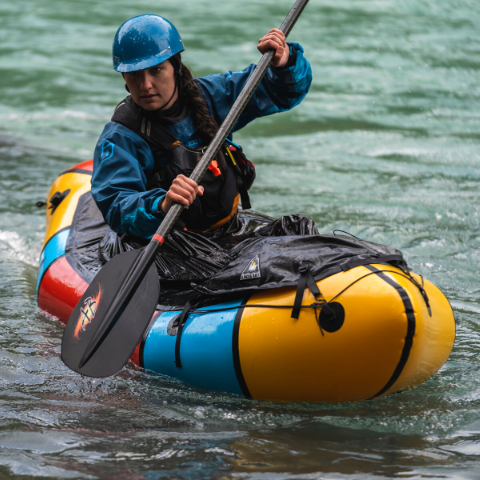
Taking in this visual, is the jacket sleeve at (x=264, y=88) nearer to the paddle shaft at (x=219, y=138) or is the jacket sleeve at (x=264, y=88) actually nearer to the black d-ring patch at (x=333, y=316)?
the paddle shaft at (x=219, y=138)

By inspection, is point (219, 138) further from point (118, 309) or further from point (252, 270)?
point (118, 309)

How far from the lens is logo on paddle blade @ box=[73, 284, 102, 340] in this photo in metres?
2.92

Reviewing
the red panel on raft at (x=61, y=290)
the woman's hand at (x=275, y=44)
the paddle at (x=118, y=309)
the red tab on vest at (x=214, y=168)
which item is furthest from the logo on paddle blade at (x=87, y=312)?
the woman's hand at (x=275, y=44)

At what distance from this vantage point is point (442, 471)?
2.29 m

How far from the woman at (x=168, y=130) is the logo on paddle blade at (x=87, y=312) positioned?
322mm

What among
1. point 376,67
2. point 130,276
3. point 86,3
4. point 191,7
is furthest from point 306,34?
point 130,276

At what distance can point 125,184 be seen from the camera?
2959mm

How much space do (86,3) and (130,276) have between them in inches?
490

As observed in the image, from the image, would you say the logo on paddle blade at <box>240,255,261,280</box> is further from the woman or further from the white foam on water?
the white foam on water

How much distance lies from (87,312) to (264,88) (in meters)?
1.43

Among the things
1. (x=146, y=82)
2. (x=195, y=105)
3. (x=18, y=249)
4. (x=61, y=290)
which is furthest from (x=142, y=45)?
(x=18, y=249)

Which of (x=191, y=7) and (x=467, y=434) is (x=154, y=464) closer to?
(x=467, y=434)

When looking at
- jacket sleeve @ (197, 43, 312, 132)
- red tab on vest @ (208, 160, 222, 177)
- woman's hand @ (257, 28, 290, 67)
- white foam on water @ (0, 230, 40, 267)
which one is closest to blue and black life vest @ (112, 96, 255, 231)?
red tab on vest @ (208, 160, 222, 177)

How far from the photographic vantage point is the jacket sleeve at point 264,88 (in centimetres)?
333
